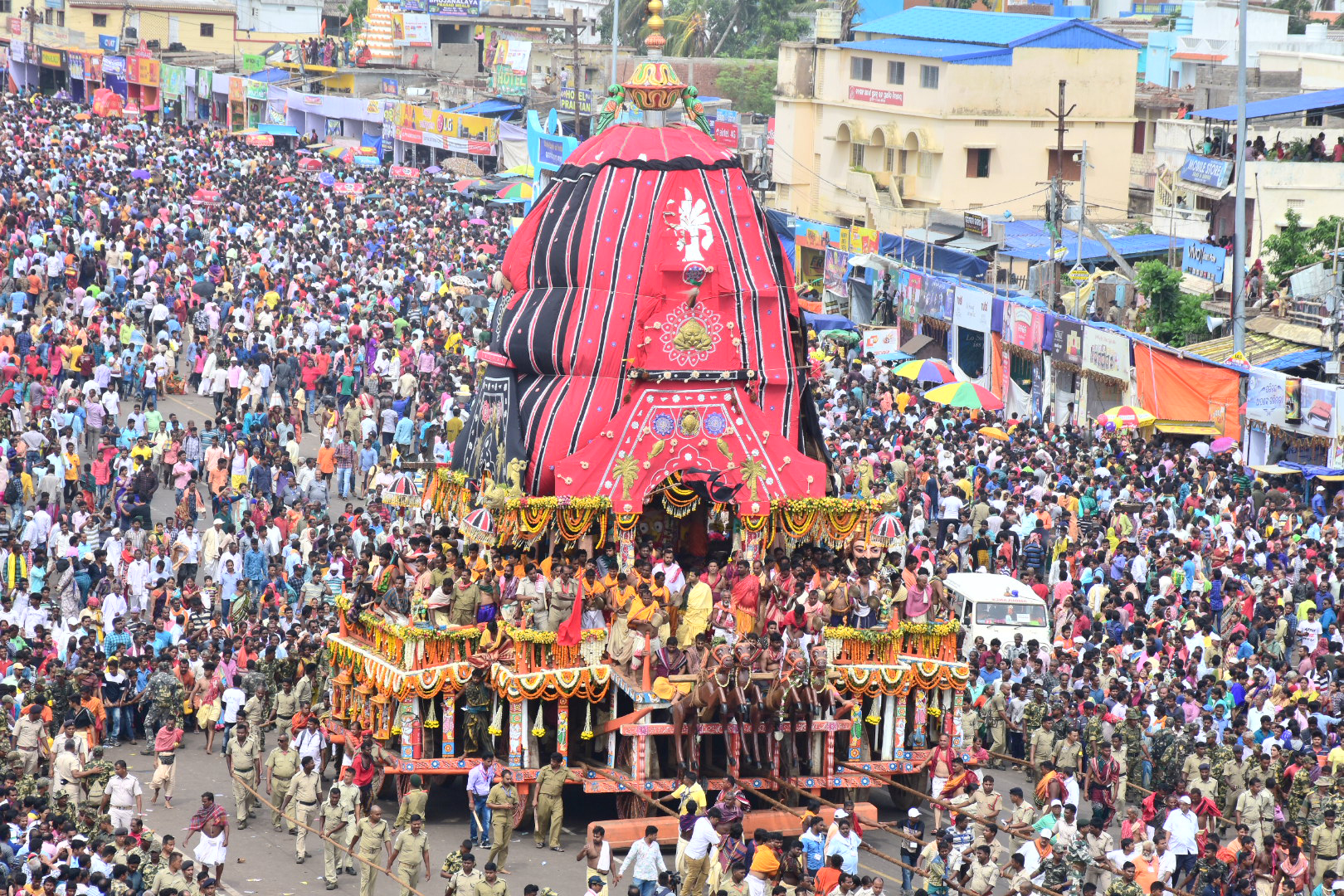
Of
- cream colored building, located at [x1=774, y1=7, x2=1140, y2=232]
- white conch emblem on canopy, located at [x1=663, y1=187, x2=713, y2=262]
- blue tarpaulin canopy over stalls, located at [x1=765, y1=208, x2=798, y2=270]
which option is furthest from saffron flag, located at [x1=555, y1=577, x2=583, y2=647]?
cream colored building, located at [x1=774, y1=7, x2=1140, y2=232]

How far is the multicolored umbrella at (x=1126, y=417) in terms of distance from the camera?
3494 cm

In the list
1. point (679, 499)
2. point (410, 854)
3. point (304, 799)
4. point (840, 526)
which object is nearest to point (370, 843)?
point (410, 854)

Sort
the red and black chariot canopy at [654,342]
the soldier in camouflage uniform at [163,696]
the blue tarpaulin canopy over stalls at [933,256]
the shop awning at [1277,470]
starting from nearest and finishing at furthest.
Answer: the red and black chariot canopy at [654,342]
the soldier in camouflage uniform at [163,696]
the shop awning at [1277,470]
the blue tarpaulin canopy over stalls at [933,256]

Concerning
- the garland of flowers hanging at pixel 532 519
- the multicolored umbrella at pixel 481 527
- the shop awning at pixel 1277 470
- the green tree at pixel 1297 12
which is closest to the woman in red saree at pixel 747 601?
the garland of flowers hanging at pixel 532 519

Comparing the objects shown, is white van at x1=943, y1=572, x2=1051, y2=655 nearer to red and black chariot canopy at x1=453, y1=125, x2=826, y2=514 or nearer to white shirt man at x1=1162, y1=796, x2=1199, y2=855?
red and black chariot canopy at x1=453, y1=125, x2=826, y2=514

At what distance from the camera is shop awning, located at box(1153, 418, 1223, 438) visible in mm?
35438

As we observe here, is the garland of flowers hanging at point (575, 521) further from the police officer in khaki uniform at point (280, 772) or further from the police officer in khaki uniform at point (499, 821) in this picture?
the police officer in khaki uniform at point (280, 772)

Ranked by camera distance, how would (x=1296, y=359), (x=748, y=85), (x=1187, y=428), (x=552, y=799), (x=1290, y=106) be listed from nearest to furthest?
(x=552, y=799)
(x=1187, y=428)
(x=1296, y=359)
(x=1290, y=106)
(x=748, y=85)

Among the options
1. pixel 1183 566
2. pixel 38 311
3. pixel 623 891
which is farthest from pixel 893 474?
pixel 38 311

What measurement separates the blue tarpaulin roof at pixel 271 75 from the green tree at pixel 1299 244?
152 ft

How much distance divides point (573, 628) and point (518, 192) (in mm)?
32935

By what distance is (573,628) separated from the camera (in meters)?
21.1

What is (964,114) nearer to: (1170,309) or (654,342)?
(1170,309)

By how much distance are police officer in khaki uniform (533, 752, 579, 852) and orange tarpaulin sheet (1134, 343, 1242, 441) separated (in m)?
17.4
